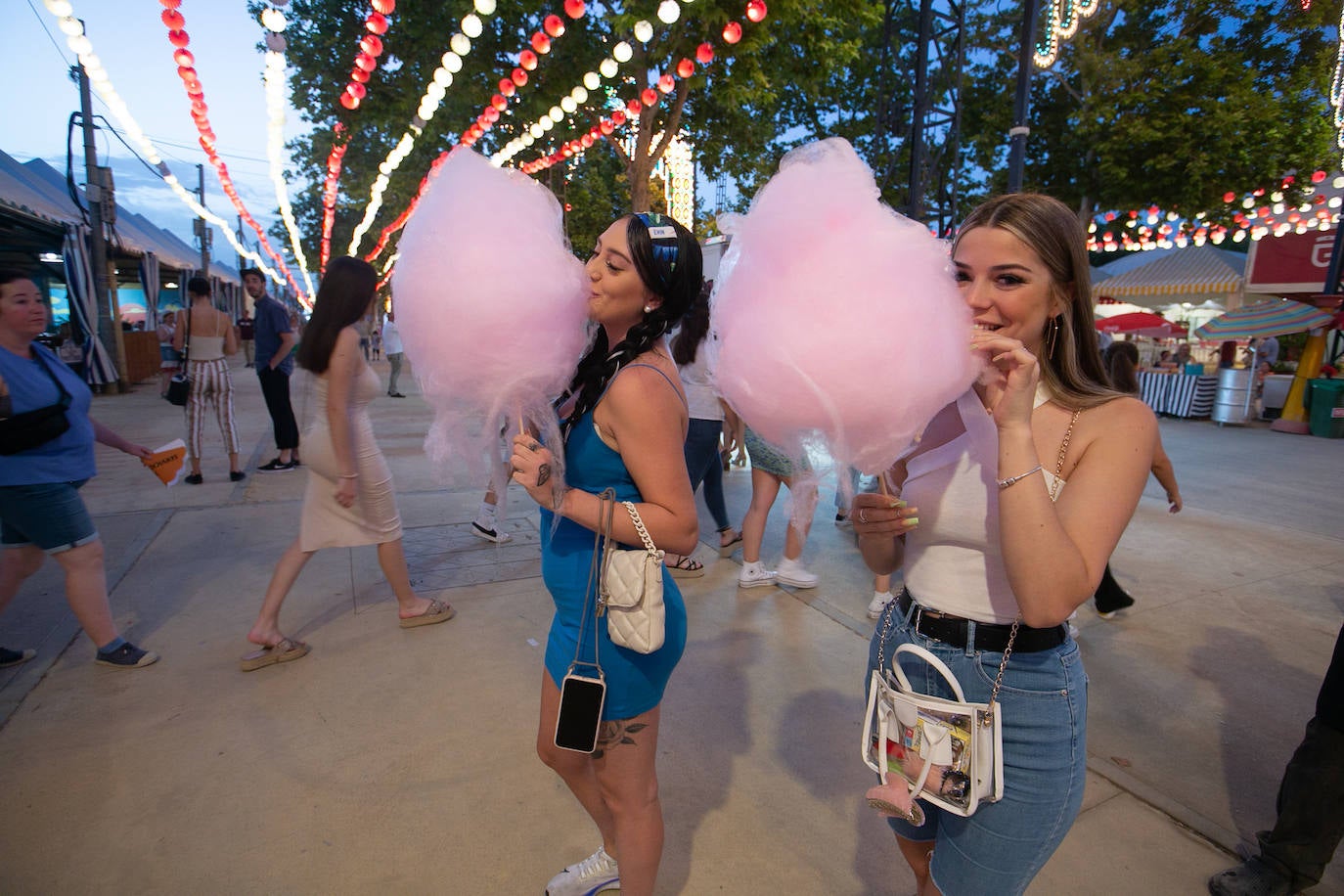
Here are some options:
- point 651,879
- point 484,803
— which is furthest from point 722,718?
point 651,879

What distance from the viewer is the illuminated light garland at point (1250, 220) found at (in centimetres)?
1209

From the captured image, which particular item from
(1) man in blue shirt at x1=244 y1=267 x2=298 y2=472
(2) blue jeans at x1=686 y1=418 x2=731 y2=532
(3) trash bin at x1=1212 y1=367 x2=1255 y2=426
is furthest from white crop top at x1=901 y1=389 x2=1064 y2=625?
(3) trash bin at x1=1212 y1=367 x2=1255 y2=426

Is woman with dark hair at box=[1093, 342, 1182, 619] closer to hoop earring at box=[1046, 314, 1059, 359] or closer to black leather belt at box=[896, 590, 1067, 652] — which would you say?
hoop earring at box=[1046, 314, 1059, 359]

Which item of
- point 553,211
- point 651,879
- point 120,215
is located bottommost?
point 651,879

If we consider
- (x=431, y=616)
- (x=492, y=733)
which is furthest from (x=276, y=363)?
(x=492, y=733)

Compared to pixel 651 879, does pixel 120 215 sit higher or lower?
higher

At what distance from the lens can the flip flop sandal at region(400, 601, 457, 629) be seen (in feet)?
11.5

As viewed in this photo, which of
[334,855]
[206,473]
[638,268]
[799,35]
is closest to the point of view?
[638,268]

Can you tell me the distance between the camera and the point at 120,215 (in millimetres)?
19156

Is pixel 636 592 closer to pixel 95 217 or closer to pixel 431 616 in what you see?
pixel 431 616

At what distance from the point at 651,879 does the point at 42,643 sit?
3.40 metres

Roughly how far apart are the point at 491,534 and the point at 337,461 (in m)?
1.95

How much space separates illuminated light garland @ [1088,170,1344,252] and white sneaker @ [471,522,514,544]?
1306 centimetres

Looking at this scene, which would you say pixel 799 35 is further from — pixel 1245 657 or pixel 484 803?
pixel 484 803
